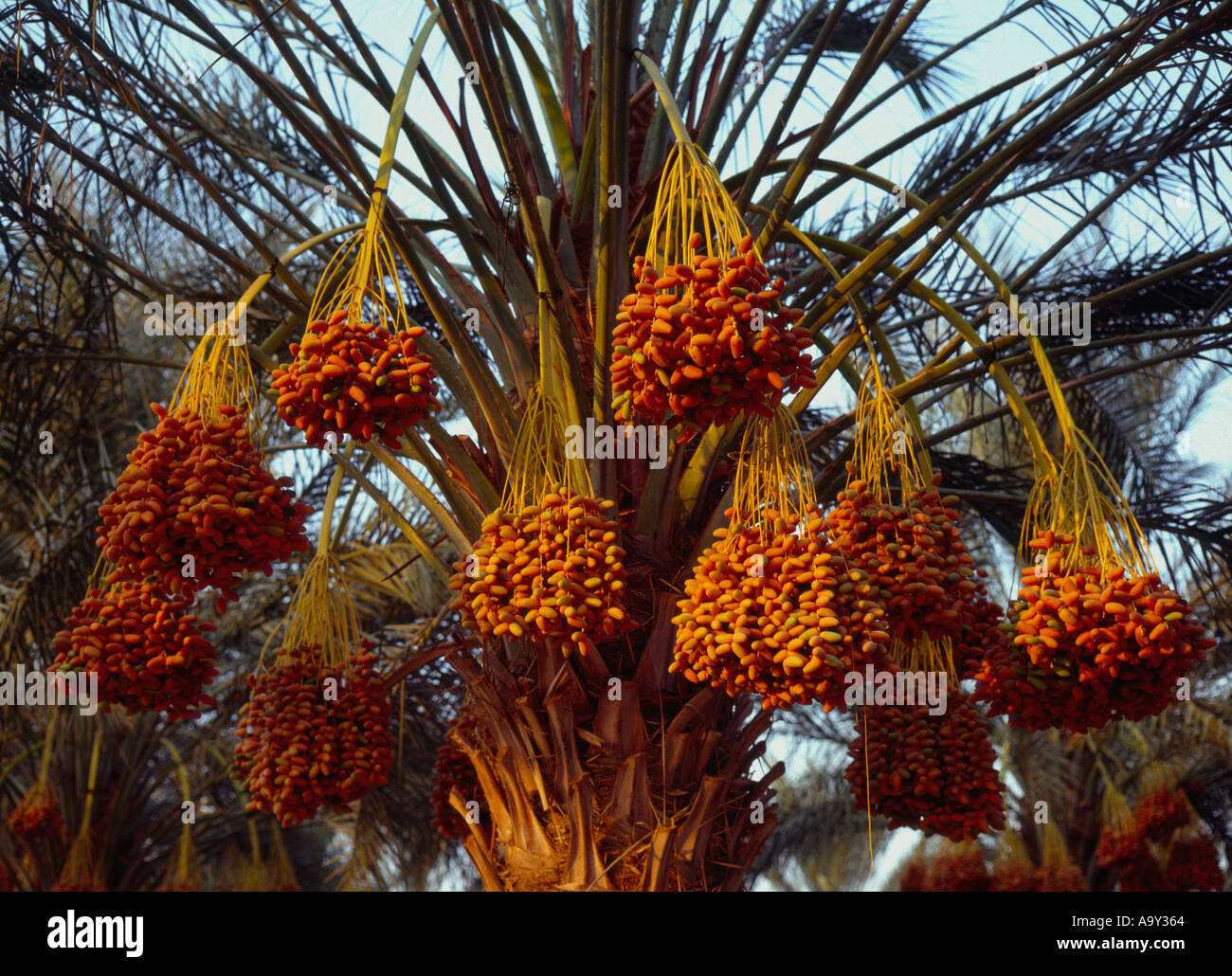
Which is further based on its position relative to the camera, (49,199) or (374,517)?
(374,517)

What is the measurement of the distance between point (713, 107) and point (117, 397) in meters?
4.87

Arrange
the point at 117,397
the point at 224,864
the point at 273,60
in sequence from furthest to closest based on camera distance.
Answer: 1. the point at 224,864
2. the point at 117,397
3. the point at 273,60

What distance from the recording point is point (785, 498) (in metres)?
2.58

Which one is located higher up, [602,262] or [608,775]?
[602,262]

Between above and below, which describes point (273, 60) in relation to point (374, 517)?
above

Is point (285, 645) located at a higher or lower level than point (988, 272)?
lower

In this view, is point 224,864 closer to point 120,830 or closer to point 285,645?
point 120,830

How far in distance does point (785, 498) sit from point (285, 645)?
1.81 metres

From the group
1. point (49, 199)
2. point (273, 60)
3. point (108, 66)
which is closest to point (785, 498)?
point (108, 66)

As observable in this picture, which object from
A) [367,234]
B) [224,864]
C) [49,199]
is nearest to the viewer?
[367,234]

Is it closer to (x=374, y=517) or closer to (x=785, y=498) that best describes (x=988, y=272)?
(x=785, y=498)
